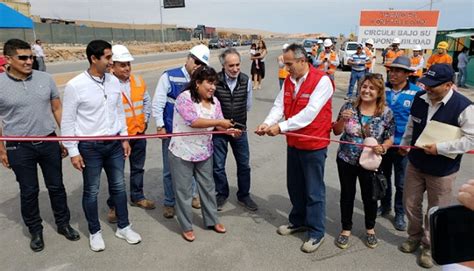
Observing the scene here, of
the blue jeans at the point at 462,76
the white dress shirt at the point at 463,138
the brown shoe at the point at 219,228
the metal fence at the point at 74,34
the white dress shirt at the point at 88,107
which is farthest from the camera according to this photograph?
the metal fence at the point at 74,34

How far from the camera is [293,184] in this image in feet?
11.9

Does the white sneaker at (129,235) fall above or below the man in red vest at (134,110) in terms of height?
below

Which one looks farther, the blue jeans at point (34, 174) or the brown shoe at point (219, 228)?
the brown shoe at point (219, 228)

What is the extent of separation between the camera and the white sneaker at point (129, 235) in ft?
11.5

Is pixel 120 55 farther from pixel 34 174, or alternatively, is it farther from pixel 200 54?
pixel 34 174

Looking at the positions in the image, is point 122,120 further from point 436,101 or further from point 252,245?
point 436,101

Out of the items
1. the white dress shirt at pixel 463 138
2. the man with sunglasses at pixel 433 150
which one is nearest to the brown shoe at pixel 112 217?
the man with sunglasses at pixel 433 150

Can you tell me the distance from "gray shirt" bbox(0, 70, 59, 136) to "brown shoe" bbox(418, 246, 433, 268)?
355 centimetres

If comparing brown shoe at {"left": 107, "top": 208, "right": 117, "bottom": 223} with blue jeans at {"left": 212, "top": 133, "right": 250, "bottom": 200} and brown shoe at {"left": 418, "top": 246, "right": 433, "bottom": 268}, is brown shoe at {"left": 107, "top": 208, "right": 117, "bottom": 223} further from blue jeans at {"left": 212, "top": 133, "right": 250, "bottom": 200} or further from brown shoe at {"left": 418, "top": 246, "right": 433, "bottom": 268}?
brown shoe at {"left": 418, "top": 246, "right": 433, "bottom": 268}

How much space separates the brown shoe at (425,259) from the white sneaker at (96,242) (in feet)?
9.50

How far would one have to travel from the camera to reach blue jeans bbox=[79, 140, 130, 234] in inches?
126

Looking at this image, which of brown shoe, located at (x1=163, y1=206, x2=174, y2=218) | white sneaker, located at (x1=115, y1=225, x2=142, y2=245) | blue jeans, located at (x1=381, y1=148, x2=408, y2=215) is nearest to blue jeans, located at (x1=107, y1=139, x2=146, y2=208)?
brown shoe, located at (x1=163, y1=206, x2=174, y2=218)

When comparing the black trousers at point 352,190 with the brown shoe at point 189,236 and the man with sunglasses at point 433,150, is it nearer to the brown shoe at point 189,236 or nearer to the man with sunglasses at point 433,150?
the man with sunglasses at point 433,150

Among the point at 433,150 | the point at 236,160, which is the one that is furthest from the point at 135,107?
the point at 433,150
